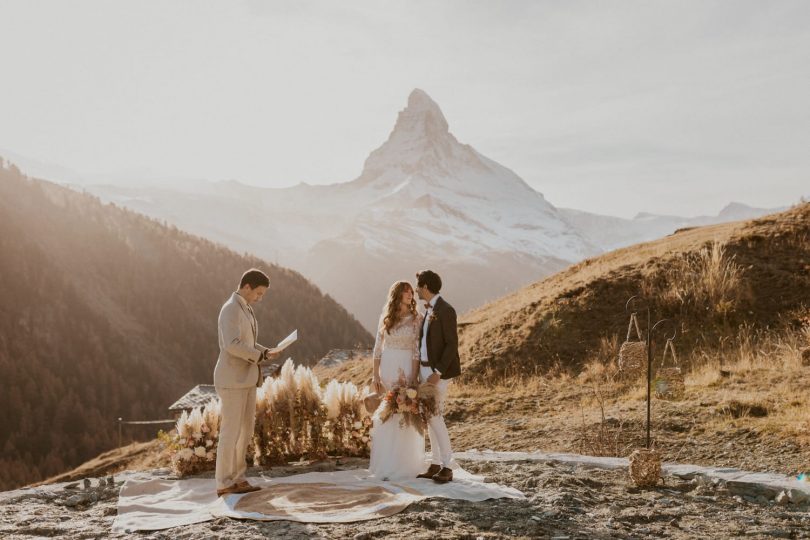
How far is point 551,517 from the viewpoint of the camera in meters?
6.24

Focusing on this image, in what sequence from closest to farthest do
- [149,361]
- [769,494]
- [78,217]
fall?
[769,494] < [149,361] < [78,217]

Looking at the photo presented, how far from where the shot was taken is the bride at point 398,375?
8.02 m

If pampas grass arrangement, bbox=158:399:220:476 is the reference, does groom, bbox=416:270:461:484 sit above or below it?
above

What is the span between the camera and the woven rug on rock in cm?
662

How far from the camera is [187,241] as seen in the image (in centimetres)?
11450

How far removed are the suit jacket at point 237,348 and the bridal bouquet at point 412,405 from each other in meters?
1.51

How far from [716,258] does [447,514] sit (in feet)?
48.1

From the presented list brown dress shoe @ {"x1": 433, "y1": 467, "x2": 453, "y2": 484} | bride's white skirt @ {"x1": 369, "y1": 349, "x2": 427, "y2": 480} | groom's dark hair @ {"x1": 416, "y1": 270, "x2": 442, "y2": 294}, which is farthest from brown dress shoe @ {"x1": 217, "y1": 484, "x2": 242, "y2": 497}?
groom's dark hair @ {"x1": 416, "y1": 270, "x2": 442, "y2": 294}

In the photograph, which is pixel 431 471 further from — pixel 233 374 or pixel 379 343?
pixel 233 374

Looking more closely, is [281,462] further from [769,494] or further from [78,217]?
[78,217]

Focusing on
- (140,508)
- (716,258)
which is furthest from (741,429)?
(716,258)

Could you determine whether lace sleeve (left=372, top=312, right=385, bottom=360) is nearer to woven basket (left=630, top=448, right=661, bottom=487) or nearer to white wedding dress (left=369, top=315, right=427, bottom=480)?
white wedding dress (left=369, top=315, right=427, bottom=480)

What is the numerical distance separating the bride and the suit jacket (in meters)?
1.48

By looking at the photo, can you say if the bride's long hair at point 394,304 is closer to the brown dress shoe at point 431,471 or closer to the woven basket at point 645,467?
the brown dress shoe at point 431,471
